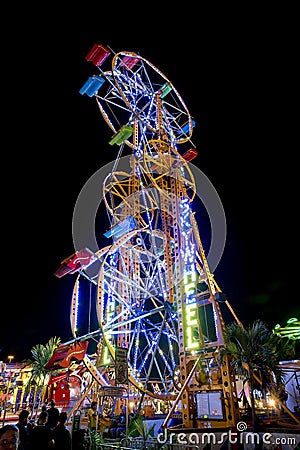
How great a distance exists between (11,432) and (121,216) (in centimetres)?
1708

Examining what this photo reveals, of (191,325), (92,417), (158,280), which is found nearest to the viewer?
(92,417)

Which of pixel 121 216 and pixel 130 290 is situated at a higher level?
pixel 121 216

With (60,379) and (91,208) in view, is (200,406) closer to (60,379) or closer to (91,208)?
(60,379)

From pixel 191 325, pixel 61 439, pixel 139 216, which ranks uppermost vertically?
pixel 139 216

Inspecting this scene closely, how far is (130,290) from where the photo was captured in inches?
720

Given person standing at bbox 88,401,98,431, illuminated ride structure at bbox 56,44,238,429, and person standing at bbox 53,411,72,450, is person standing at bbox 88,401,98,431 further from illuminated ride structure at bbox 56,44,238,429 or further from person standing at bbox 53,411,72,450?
person standing at bbox 53,411,72,450

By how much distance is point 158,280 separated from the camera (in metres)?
16.9

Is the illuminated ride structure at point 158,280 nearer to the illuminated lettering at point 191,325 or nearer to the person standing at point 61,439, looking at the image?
the illuminated lettering at point 191,325

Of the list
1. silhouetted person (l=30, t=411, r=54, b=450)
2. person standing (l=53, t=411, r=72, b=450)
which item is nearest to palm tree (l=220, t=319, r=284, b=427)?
person standing (l=53, t=411, r=72, b=450)

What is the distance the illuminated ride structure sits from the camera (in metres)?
12.0

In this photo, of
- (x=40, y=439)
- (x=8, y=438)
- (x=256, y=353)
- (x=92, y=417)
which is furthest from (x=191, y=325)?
(x=8, y=438)

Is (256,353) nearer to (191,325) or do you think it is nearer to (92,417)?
(191,325)

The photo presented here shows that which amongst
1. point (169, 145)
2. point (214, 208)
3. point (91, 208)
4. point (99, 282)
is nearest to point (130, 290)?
point (99, 282)

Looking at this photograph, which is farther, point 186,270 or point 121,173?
point 121,173
